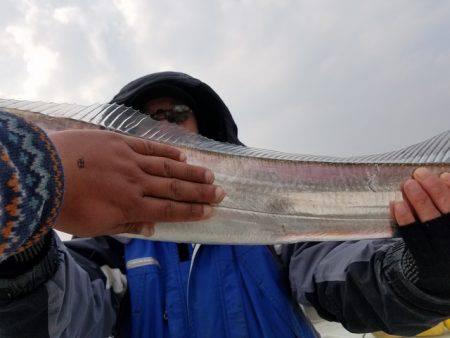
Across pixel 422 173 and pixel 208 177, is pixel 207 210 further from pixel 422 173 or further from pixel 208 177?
pixel 422 173

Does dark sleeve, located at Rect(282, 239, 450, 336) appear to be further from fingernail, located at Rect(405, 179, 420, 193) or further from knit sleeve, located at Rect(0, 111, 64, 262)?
knit sleeve, located at Rect(0, 111, 64, 262)

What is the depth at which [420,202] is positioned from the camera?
1.85m

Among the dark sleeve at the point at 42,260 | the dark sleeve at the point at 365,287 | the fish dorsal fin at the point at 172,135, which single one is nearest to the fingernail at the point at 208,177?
the fish dorsal fin at the point at 172,135

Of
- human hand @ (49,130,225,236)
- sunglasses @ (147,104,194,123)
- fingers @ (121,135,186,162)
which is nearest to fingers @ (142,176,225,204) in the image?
human hand @ (49,130,225,236)

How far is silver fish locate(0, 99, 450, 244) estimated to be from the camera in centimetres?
194

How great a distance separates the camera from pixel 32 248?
1524 mm

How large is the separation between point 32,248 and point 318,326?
545 cm

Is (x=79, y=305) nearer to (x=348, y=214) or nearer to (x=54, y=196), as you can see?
(x=54, y=196)

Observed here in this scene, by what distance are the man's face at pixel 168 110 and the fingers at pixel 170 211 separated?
1682 mm

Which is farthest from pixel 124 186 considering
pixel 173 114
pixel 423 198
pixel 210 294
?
pixel 173 114

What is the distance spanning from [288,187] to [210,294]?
891 millimetres

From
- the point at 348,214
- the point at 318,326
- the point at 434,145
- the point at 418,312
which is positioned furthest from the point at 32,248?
the point at 318,326

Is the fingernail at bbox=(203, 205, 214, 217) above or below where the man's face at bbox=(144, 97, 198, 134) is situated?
below

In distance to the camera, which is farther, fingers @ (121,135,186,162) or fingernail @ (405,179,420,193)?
fingernail @ (405,179,420,193)
